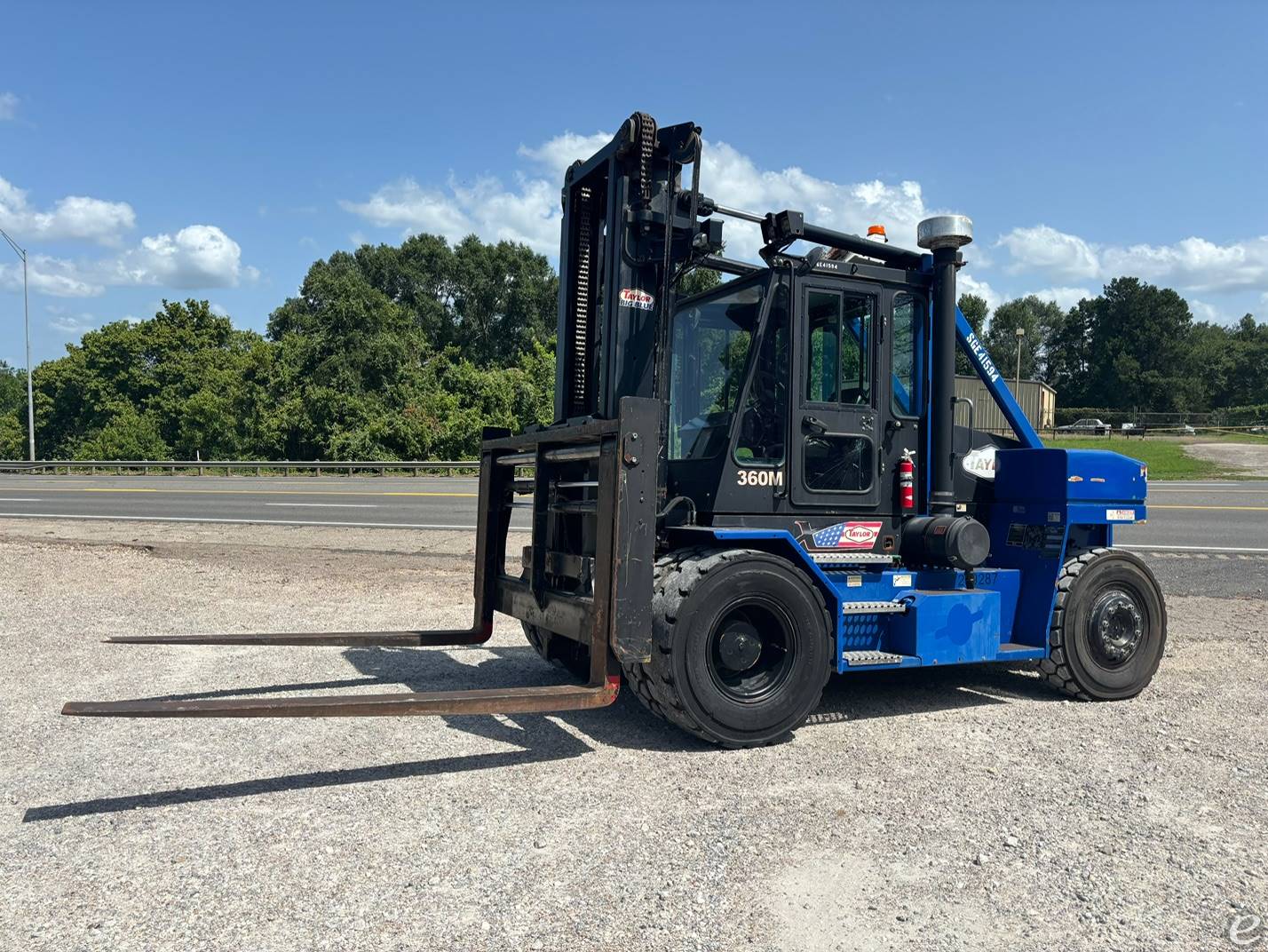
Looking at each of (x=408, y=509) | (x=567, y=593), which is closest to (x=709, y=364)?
(x=567, y=593)

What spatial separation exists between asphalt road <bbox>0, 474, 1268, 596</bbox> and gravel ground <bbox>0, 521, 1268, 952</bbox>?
718 cm

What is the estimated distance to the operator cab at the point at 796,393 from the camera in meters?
6.04

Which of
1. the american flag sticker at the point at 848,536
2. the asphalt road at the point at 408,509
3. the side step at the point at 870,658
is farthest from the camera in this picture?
the asphalt road at the point at 408,509

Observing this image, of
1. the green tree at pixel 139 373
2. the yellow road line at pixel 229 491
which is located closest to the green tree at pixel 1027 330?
the green tree at pixel 139 373

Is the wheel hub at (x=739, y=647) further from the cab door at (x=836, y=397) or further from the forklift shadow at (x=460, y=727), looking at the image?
the cab door at (x=836, y=397)

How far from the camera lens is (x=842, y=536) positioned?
20.6 feet

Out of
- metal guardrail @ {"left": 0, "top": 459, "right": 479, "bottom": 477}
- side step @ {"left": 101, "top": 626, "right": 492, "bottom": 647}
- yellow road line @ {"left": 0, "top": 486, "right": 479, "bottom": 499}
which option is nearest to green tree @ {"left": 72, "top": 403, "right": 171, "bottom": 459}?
metal guardrail @ {"left": 0, "top": 459, "right": 479, "bottom": 477}

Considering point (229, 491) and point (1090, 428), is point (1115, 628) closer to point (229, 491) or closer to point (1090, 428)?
point (229, 491)

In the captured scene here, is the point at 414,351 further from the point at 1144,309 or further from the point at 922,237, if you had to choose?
the point at 1144,309

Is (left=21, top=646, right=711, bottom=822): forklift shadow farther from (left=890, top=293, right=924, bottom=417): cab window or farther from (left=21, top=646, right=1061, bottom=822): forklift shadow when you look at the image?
(left=890, top=293, right=924, bottom=417): cab window

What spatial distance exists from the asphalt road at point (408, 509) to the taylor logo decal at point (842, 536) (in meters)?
7.16

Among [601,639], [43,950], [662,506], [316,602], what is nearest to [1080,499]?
[662,506]

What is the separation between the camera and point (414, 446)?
40.0 metres

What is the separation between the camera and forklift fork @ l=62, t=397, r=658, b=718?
463cm
